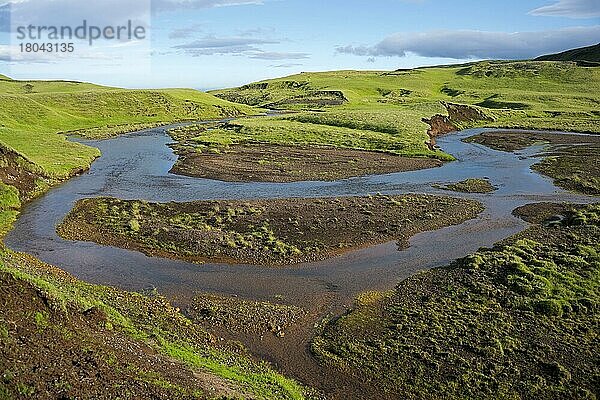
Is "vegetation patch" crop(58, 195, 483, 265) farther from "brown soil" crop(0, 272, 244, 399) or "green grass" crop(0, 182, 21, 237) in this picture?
"brown soil" crop(0, 272, 244, 399)

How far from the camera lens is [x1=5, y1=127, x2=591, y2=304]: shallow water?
30234 mm

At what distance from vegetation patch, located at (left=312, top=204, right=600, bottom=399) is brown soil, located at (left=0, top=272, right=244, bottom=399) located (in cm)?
759

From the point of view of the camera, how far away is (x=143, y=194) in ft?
170

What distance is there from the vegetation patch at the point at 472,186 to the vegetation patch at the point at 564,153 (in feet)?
28.7

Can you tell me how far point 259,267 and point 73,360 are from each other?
16333 mm

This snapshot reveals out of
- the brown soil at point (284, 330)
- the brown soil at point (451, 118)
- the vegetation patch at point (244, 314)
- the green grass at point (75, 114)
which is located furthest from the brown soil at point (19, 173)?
the brown soil at point (451, 118)

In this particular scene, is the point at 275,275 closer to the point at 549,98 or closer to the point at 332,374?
the point at 332,374

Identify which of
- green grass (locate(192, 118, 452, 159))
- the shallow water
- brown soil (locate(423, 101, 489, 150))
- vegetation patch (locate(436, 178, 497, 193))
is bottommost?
the shallow water

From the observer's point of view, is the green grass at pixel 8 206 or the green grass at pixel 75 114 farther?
the green grass at pixel 75 114

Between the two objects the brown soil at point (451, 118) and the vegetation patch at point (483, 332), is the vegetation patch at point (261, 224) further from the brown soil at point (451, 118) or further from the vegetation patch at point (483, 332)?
the brown soil at point (451, 118)

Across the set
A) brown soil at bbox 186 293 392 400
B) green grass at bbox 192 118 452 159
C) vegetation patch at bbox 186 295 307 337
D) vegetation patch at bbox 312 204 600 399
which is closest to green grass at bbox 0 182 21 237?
vegetation patch at bbox 186 295 307 337

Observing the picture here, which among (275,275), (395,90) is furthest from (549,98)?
(275,275)

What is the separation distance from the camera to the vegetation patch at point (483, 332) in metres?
20.5

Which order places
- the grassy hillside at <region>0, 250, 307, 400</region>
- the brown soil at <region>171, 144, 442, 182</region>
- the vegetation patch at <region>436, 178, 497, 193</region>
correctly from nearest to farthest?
the grassy hillside at <region>0, 250, 307, 400</region>
the vegetation patch at <region>436, 178, 497, 193</region>
the brown soil at <region>171, 144, 442, 182</region>
